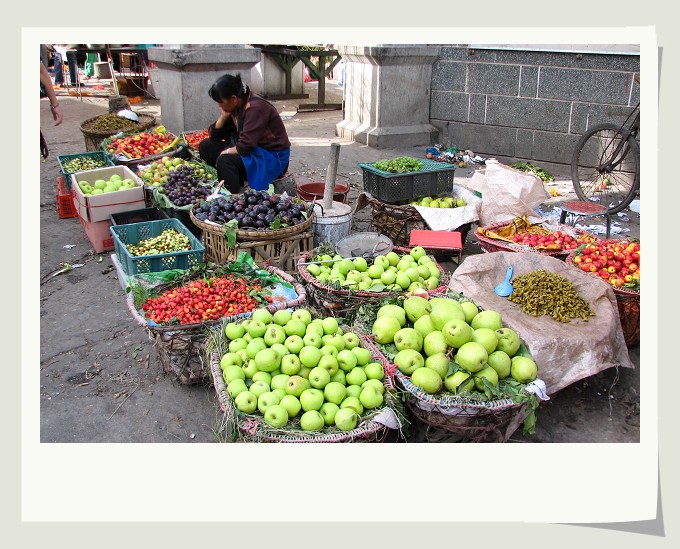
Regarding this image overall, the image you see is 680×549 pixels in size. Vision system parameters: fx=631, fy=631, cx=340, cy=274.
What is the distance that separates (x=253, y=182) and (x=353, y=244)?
192cm

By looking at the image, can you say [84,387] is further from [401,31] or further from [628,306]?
[628,306]

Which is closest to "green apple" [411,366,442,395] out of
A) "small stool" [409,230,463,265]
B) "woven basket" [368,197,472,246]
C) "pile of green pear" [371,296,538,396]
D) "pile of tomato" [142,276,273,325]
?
"pile of green pear" [371,296,538,396]

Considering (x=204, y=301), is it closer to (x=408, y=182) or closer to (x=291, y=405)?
(x=291, y=405)

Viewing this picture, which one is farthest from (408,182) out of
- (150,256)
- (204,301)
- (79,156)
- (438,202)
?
(79,156)

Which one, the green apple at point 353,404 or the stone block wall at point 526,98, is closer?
the green apple at point 353,404

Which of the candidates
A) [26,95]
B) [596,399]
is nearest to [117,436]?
[26,95]

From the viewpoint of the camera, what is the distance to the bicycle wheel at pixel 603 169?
25.1 feet

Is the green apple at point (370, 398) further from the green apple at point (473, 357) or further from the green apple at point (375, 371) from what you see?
the green apple at point (473, 357)

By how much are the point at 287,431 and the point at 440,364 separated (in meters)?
0.87

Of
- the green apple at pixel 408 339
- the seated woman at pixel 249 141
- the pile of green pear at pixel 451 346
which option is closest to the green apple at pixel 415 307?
the pile of green pear at pixel 451 346

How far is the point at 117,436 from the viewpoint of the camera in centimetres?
371

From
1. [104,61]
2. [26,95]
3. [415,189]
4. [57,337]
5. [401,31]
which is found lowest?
[57,337]

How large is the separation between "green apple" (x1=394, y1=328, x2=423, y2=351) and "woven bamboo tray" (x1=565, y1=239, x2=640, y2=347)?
1.67m

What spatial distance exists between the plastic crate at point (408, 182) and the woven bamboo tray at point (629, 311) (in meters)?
2.06
